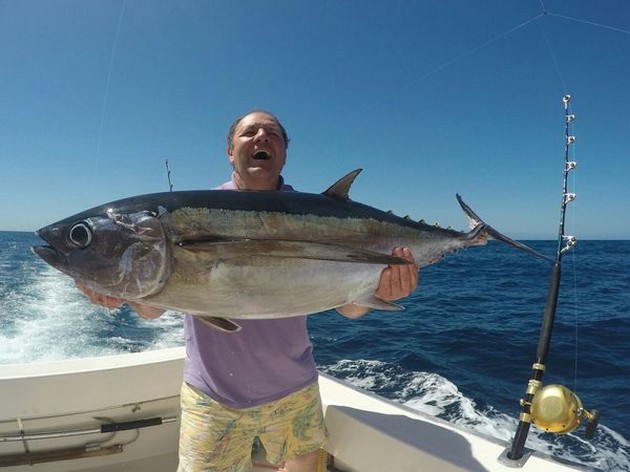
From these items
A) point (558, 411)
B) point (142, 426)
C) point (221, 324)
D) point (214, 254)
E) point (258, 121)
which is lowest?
point (142, 426)

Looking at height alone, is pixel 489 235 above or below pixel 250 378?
above

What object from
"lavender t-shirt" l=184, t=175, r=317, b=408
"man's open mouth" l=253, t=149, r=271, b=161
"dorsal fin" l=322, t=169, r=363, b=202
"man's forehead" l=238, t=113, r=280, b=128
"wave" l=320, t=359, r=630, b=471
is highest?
"man's forehead" l=238, t=113, r=280, b=128

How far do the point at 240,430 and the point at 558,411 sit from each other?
1.69 meters

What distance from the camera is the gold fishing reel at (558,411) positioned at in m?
2.31

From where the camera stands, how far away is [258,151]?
2.46m

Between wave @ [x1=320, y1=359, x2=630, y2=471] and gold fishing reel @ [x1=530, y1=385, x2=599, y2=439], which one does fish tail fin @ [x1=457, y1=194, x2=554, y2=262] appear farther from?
wave @ [x1=320, y1=359, x2=630, y2=471]

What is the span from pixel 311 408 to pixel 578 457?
386cm

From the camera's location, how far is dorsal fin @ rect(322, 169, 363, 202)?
2.25 meters

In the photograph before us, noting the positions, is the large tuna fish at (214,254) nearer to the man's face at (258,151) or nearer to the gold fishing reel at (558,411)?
the man's face at (258,151)

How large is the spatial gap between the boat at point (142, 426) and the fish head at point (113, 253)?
1.81 meters

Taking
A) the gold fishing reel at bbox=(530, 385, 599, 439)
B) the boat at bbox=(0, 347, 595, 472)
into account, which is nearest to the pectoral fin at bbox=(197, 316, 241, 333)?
the boat at bbox=(0, 347, 595, 472)

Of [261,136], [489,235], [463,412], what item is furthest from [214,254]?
[463,412]

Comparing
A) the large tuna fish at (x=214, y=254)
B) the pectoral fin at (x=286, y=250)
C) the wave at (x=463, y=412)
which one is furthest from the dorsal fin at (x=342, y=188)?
the wave at (x=463, y=412)

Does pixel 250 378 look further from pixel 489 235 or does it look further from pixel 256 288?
pixel 489 235
